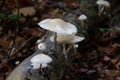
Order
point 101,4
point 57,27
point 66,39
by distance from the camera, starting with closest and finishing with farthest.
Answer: point 57,27, point 66,39, point 101,4

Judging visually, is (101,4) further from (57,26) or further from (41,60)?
(41,60)

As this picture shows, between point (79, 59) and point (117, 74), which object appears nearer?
point (117, 74)

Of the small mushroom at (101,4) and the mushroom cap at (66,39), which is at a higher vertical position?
the mushroom cap at (66,39)

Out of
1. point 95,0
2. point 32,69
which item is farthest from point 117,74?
point 95,0

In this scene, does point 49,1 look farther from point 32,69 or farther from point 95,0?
point 32,69

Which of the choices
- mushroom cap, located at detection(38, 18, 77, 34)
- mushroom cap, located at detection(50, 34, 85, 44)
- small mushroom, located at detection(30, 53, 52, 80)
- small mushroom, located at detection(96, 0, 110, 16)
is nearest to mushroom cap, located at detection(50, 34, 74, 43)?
mushroom cap, located at detection(50, 34, 85, 44)

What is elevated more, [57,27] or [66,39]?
[57,27]

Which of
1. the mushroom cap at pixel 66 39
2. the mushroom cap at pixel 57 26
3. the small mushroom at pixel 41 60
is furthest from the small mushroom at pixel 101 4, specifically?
the small mushroom at pixel 41 60

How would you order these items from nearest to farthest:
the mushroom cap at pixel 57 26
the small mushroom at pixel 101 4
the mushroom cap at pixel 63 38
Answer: the mushroom cap at pixel 57 26
the mushroom cap at pixel 63 38
the small mushroom at pixel 101 4

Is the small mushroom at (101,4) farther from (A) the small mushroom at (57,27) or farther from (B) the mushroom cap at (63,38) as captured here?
(A) the small mushroom at (57,27)

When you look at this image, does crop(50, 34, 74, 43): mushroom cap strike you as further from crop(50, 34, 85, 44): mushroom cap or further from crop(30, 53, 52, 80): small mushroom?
crop(30, 53, 52, 80): small mushroom

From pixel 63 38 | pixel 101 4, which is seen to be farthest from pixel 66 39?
pixel 101 4
